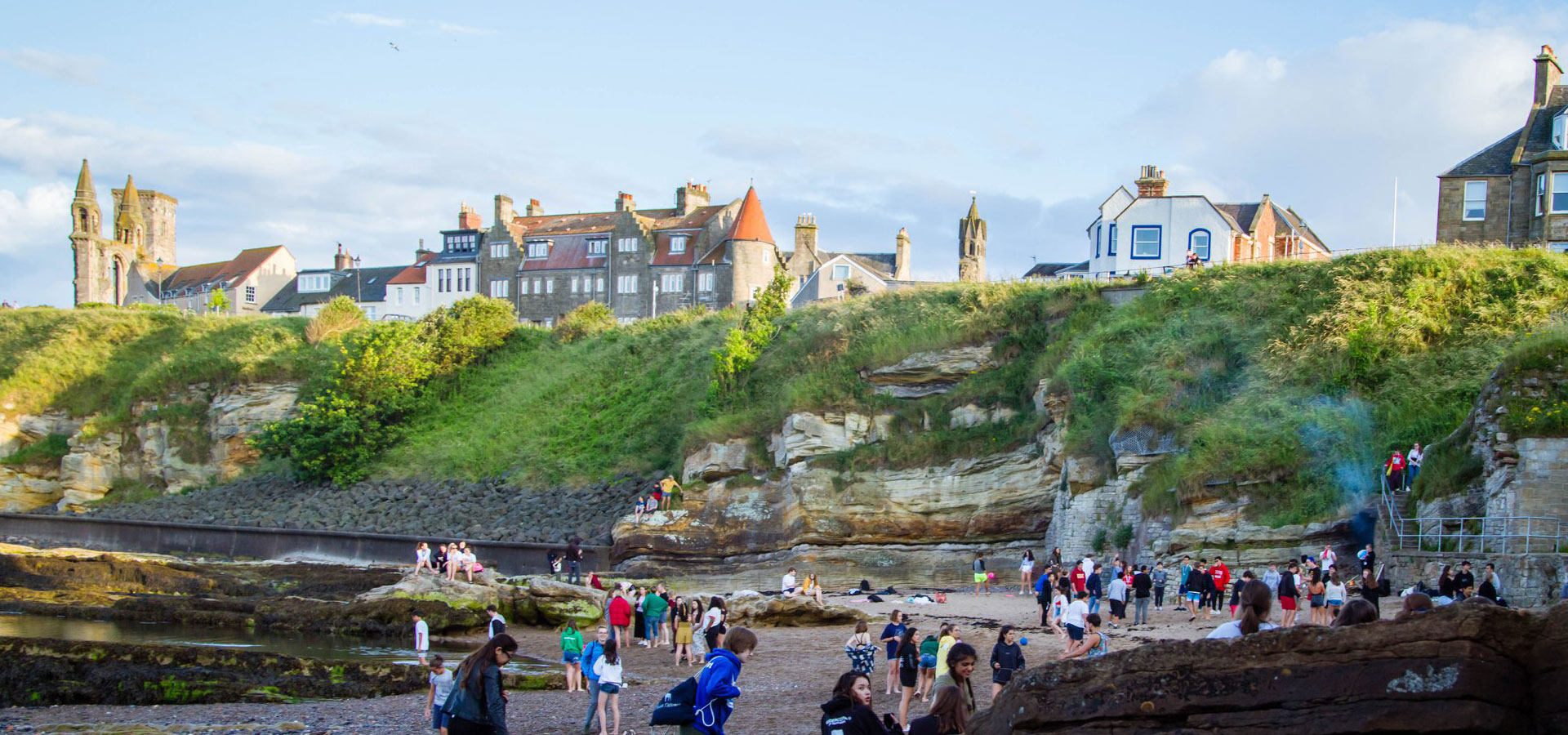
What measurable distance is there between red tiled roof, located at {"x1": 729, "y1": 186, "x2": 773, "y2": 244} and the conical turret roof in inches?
1894

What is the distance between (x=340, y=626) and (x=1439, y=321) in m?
Result: 27.4

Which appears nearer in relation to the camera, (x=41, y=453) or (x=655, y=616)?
(x=655, y=616)

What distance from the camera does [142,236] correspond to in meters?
92.9

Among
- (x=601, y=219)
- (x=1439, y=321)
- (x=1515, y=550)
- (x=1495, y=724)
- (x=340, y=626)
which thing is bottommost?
(x=340, y=626)

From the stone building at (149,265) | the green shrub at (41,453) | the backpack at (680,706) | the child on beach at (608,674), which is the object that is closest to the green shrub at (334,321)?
the green shrub at (41,453)

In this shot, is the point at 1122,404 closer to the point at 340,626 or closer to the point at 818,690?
the point at 818,690

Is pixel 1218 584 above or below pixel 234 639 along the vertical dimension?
above

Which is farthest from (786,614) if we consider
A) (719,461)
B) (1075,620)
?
(719,461)

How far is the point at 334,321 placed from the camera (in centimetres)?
6288

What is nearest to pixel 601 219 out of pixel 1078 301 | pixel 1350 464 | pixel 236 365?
pixel 236 365

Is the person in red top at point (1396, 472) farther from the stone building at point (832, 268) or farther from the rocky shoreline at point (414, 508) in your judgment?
the stone building at point (832, 268)

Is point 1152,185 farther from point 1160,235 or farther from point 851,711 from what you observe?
point 851,711

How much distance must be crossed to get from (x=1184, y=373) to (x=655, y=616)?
1664cm

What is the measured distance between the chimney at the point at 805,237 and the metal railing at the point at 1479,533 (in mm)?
46145
